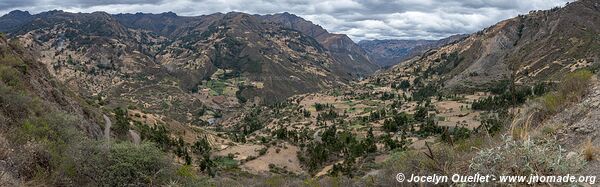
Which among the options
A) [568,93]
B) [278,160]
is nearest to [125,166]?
[568,93]

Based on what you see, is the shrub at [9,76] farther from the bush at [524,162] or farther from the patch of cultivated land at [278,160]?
the bush at [524,162]

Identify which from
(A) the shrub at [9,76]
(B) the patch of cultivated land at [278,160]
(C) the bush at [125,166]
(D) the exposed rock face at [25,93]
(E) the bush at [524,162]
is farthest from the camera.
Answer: (B) the patch of cultivated land at [278,160]

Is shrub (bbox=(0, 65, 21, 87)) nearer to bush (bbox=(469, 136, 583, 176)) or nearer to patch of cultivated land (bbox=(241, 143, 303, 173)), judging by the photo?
patch of cultivated land (bbox=(241, 143, 303, 173))

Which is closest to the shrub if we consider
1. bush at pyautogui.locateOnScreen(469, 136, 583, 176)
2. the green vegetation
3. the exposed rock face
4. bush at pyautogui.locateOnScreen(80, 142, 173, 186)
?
the exposed rock face

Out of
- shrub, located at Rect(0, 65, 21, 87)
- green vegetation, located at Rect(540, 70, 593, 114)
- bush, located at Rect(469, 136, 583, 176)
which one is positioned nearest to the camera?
bush, located at Rect(469, 136, 583, 176)

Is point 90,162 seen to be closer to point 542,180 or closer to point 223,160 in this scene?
point 542,180

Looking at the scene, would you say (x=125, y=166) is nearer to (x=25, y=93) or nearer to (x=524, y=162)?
(x=524, y=162)

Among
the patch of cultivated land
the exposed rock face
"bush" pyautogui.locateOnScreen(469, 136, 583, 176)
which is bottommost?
the patch of cultivated land

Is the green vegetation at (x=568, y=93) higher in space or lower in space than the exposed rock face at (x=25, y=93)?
higher

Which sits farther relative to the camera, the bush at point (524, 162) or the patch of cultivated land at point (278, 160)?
the patch of cultivated land at point (278, 160)

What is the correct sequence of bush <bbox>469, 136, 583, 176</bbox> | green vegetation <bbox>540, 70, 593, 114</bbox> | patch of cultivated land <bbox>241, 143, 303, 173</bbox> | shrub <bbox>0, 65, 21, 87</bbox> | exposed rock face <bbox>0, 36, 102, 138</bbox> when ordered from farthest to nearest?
patch of cultivated land <bbox>241, 143, 303, 173</bbox> < shrub <bbox>0, 65, 21, 87</bbox> < exposed rock face <bbox>0, 36, 102, 138</bbox> < green vegetation <bbox>540, 70, 593, 114</bbox> < bush <bbox>469, 136, 583, 176</bbox>

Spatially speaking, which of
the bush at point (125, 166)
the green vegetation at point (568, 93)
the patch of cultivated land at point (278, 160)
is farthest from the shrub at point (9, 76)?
the green vegetation at point (568, 93)
